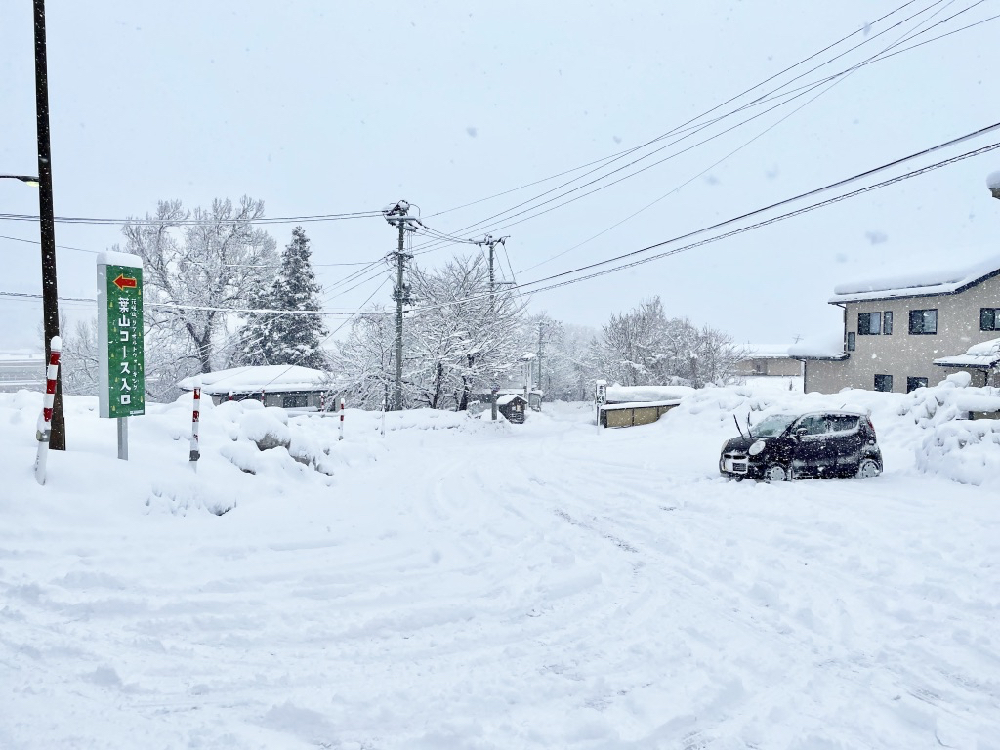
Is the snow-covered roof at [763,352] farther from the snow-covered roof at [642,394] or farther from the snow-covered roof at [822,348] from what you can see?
the snow-covered roof at [642,394]

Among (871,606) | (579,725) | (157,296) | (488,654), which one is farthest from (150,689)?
(157,296)

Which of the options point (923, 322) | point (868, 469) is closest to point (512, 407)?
point (923, 322)

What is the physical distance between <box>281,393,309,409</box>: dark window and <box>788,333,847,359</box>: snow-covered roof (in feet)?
95.1

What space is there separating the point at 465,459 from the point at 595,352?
60.8m

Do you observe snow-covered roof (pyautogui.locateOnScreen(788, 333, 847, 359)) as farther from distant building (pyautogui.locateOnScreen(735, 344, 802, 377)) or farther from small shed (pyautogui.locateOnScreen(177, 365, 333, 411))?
distant building (pyautogui.locateOnScreen(735, 344, 802, 377))

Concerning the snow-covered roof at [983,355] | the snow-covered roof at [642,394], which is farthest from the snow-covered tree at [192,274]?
the snow-covered roof at [983,355]

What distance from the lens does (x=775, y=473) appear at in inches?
495

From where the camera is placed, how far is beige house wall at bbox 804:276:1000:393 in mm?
27484

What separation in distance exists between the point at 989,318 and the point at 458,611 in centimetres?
3228

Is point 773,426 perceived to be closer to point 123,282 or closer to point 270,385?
point 123,282

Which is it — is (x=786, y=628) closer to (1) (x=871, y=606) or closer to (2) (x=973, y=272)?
(1) (x=871, y=606)

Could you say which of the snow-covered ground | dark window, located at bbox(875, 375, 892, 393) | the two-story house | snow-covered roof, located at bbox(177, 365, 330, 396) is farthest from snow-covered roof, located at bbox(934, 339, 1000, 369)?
snow-covered roof, located at bbox(177, 365, 330, 396)

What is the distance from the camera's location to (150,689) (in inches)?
134

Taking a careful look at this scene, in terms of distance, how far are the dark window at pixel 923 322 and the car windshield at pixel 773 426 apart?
68.3ft
